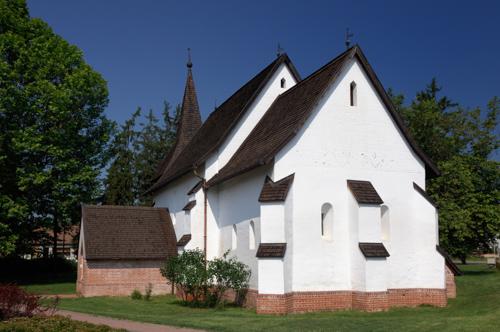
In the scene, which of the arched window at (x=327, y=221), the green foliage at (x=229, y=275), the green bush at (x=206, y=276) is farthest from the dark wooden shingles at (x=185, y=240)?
the arched window at (x=327, y=221)

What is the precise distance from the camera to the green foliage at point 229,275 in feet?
72.3

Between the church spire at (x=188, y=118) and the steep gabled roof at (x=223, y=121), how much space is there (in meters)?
3.92

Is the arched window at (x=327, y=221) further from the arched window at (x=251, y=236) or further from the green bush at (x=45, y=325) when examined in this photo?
the green bush at (x=45, y=325)

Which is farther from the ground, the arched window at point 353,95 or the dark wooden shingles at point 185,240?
the arched window at point 353,95

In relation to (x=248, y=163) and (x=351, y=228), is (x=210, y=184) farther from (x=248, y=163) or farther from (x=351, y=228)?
(x=351, y=228)

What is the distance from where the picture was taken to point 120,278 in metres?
29.0

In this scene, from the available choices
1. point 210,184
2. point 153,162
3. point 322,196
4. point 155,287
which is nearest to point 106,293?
point 155,287

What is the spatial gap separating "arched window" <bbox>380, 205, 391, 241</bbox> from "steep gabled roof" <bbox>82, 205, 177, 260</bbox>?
40.7 feet

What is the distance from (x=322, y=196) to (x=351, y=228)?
1563 mm

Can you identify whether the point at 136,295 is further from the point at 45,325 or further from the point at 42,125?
the point at 45,325

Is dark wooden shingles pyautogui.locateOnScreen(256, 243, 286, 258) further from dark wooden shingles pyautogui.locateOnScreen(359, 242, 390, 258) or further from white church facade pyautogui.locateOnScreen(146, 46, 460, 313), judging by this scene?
dark wooden shingles pyautogui.locateOnScreen(359, 242, 390, 258)

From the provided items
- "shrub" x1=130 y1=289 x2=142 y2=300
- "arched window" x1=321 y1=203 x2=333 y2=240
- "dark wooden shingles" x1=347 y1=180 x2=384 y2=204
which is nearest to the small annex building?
"shrub" x1=130 y1=289 x2=142 y2=300

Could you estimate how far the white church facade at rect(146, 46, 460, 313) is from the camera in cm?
1978

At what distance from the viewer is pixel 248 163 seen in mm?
22094
